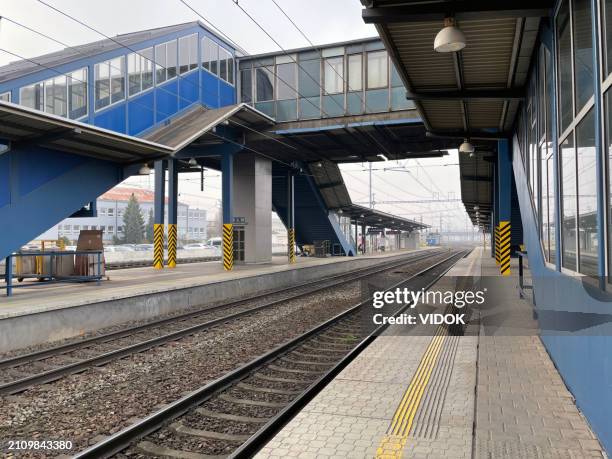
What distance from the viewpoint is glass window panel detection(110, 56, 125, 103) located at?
15672mm

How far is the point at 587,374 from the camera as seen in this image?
13.9 feet

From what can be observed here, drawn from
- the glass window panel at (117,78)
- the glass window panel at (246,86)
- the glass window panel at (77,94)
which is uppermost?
the glass window panel at (246,86)

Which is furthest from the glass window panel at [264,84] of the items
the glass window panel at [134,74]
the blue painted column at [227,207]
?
the glass window panel at [134,74]

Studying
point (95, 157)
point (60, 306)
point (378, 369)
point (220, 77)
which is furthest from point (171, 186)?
point (378, 369)

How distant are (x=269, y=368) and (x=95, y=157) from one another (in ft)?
33.2

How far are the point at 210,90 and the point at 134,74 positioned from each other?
5.79 m

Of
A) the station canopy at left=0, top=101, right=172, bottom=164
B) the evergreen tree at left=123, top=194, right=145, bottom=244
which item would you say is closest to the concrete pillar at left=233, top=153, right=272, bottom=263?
the station canopy at left=0, top=101, right=172, bottom=164

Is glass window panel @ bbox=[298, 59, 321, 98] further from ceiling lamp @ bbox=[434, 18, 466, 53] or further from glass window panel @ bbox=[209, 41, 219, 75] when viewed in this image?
ceiling lamp @ bbox=[434, 18, 466, 53]

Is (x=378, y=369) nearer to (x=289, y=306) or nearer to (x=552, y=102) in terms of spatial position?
(x=552, y=102)

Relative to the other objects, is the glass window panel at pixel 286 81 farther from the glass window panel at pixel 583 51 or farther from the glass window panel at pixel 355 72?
the glass window panel at pixel 583 51

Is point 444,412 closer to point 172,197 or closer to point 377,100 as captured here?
point 377,100

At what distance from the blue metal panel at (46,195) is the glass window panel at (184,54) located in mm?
6844

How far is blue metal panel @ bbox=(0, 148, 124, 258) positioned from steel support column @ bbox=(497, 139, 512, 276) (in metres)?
12.7

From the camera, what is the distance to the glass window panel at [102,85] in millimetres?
14906
